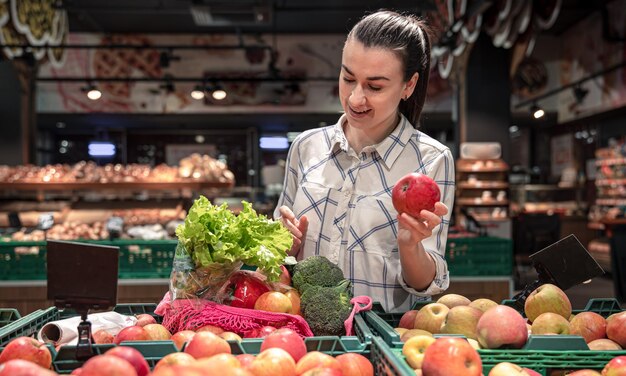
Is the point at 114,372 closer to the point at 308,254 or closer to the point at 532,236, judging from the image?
the point at 308,254

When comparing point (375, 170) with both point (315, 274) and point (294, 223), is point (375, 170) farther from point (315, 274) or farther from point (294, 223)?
point (315, 274)

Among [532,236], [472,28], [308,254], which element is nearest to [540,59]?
[532,236]

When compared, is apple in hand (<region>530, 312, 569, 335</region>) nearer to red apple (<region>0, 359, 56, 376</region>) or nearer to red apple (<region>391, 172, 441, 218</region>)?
red apple (<region>391, 172, 441, 218</region>)

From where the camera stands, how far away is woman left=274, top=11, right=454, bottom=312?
1793 mm

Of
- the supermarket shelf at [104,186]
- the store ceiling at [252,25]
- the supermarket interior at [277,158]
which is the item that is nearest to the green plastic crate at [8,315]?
the supermarket interior at [277,158]

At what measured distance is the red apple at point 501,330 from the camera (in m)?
1.31

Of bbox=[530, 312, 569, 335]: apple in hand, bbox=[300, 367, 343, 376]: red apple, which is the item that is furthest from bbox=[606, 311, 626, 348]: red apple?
bbox=[300, 367, 343, 376]: red apple

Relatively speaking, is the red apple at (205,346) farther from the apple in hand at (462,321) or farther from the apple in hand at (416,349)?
the apple in hand at (462,321)

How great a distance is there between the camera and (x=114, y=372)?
100 centimetres

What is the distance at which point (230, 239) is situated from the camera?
5.28ft

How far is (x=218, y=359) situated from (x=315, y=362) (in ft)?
0.71

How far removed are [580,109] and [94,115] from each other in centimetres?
1161

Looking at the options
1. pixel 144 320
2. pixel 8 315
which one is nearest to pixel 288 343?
pixel 144 320

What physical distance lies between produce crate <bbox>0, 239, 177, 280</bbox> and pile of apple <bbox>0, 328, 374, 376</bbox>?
2913mm
